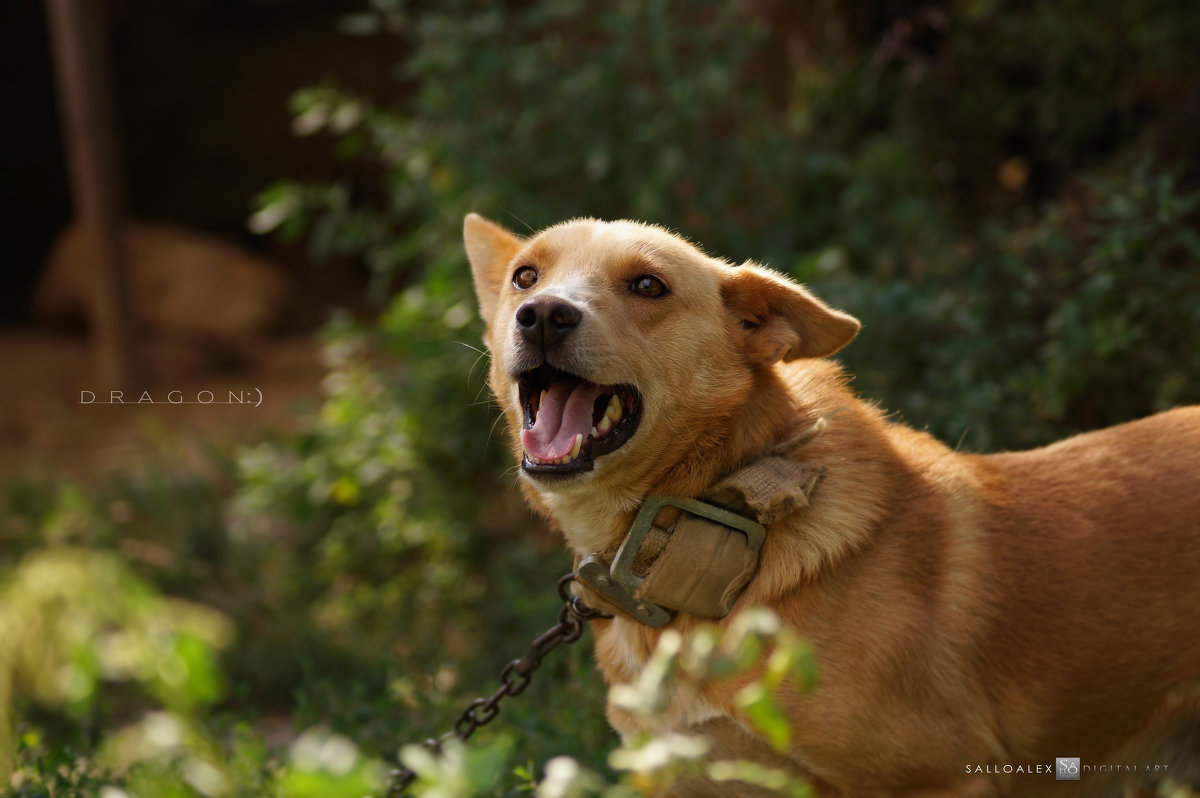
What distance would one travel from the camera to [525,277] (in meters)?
2.99

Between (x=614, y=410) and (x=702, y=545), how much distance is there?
0.47 m

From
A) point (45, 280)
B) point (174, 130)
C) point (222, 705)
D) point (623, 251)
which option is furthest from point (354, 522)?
point (174, 130)

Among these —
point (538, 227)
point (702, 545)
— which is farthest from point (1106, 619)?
point (538, 227)

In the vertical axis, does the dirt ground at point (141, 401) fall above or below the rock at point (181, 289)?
below

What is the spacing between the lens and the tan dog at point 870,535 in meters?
2.36

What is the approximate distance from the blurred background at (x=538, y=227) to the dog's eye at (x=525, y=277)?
4.30 ft

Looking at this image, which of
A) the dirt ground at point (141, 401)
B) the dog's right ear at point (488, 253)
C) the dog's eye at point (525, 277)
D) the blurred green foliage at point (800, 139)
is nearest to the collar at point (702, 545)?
the dog's eye at point (525, 277)

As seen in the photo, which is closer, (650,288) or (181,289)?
(650,288)

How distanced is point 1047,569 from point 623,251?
1.35 metres

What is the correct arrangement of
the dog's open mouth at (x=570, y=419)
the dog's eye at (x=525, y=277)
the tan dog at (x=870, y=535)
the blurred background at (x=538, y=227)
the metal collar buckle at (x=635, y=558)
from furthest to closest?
the blurred background at (x=538, y=227) → the dog's eye at (x=525, y=277) → the dog's open mouth at (x=570, y=419) → the metal collar buckle at (x=635, y=558) → the tan dog at (x=870, y=535)

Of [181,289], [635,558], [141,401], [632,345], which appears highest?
[632,345]

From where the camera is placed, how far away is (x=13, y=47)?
11930mm

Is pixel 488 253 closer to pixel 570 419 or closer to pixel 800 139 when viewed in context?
pixel 570 419

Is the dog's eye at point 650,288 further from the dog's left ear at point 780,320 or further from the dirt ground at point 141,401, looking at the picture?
the dirt ground at point 141,401
